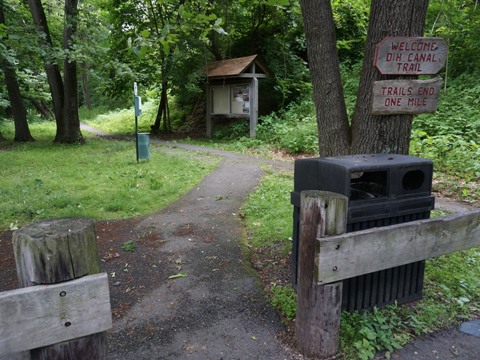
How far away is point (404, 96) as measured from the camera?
3512 millimetres

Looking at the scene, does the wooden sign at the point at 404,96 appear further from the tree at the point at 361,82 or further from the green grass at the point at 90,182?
the green grass at the point at 90,182

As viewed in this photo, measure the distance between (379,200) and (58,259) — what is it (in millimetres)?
2246

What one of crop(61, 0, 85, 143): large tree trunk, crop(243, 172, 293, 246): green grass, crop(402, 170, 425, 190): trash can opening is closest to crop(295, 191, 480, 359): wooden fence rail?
crop(402, 170, 425, 190): trash can opening

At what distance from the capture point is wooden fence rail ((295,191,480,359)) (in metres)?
2.46

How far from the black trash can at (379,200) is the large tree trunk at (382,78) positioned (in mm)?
494

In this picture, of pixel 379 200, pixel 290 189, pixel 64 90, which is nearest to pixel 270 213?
pixel 290 189

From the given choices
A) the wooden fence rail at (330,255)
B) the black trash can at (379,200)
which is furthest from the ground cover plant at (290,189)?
the wooden fence rail at (330,255)

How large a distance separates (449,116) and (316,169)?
396 inches

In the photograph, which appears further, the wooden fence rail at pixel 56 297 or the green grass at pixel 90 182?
the green grass at pixel 90 182

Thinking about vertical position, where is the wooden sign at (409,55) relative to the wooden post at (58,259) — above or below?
above

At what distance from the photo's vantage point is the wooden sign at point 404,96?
349 cm

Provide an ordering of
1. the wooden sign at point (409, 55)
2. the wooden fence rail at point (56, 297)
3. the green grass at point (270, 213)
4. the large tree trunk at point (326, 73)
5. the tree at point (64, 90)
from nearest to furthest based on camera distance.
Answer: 1. the wooden fence rail at point (56, 297)
2. the wooden sign at point (409, 55)
3. the large tree trunk at point (326, 73)
4. the green grass at point (270, 213)
5. the tree at point (64, 90)

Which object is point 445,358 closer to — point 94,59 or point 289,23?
point 94,59

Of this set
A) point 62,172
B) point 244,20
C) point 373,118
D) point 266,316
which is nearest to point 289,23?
point 244,20
